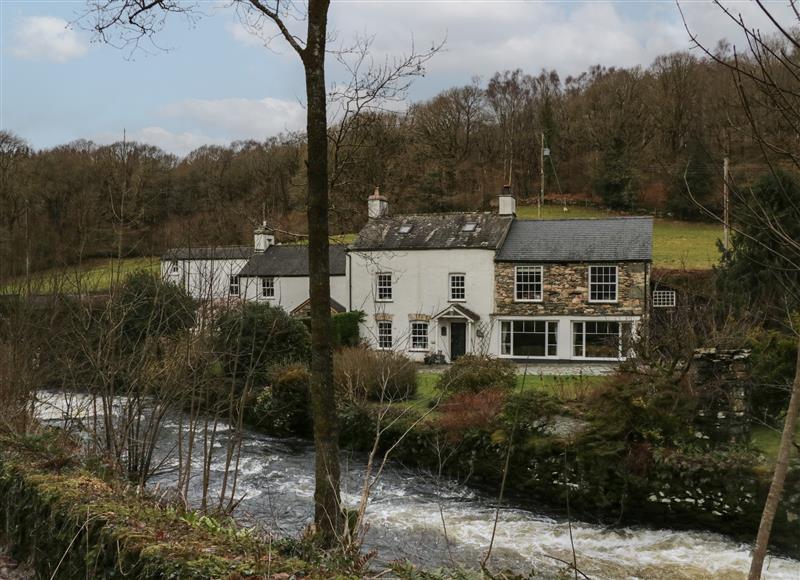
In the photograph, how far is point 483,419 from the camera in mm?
16922

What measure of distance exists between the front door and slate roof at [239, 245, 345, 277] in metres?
7.15

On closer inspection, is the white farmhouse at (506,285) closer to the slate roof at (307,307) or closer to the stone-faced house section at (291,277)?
the slate roof at (307,307)

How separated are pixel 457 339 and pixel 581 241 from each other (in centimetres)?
743

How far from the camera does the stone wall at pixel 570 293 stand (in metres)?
29.6

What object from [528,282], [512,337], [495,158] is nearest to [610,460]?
[512,337]

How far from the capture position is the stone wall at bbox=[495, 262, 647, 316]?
29.6m

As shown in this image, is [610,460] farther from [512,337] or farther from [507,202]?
[507,202]

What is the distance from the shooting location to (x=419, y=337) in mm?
32875

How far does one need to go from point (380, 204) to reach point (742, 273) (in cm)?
1845

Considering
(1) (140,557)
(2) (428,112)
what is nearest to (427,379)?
(1) (140,557)

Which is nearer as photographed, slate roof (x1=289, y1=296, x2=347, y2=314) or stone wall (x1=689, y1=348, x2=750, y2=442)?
stone wall (x1=689, y1=348, x2=750, y2=442)

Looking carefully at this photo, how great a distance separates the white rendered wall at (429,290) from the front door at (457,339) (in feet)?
0.85

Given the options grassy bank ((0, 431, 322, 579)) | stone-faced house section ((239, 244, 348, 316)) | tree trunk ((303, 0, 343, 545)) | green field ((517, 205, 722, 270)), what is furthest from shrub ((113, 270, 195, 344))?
green field ((517, 205, 722, 270))

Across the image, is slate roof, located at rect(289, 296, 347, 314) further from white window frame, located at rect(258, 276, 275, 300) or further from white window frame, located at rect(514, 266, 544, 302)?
white window frame, located at rect(514, 266, 544, 302)
